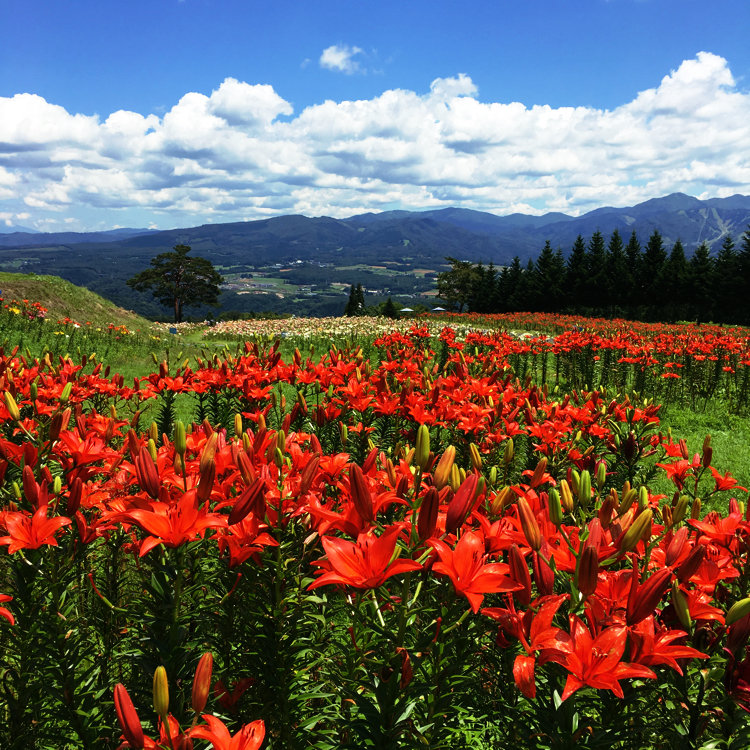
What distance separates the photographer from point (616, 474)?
3574 mm

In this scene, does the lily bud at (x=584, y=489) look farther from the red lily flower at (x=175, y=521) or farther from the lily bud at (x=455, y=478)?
the red lily flower at (x=175, y=521)

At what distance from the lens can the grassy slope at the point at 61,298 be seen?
1595cm

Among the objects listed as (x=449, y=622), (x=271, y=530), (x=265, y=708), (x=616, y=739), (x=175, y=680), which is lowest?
(x=265, y=708)

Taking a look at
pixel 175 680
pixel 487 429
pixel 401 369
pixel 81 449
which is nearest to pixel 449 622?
pixel 175 680

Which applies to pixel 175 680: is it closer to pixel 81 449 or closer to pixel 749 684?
pixel 81 449

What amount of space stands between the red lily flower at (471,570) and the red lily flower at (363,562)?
88 millimetres

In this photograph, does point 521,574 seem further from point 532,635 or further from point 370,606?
point 370,606

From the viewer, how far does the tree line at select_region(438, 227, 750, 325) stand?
32.4m

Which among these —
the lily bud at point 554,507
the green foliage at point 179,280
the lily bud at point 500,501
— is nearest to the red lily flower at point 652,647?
the lily bud at point 554,507

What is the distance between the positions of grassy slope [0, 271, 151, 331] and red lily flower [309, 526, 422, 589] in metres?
16.1

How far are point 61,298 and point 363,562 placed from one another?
19297 mm

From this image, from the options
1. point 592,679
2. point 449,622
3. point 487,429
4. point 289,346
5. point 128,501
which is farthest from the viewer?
point 289,346

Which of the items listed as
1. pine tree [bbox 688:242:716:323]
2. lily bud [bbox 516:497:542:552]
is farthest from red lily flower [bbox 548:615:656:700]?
pine tree [bbox 688:242:716:323]

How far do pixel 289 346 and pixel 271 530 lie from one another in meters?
12.6
